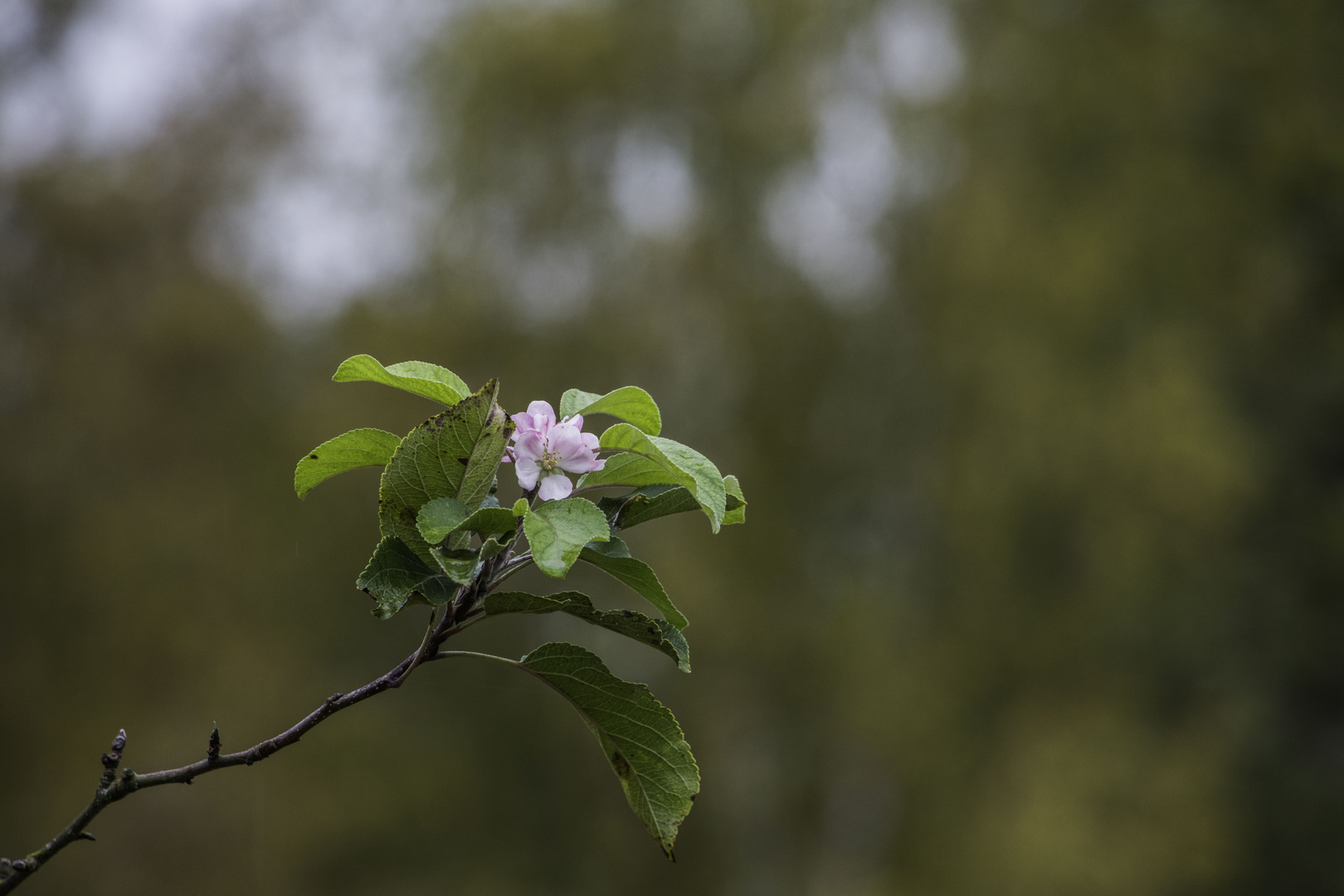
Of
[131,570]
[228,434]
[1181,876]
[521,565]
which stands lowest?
[1181,876]

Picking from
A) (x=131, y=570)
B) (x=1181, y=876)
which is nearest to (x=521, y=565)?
(x=131, y=570)

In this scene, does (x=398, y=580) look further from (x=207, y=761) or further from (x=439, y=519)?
(x=207, y=761)

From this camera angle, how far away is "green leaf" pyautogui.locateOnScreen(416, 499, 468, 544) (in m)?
0.74

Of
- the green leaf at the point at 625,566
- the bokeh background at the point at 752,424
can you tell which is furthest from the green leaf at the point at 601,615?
the bokeh background at the point at 752,424

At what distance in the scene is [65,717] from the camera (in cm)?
493

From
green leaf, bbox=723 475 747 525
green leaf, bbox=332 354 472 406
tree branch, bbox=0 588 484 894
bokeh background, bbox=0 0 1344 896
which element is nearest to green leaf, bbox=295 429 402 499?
green leaf, bbox=332 354 472 406

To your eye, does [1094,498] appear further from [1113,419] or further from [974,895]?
[974,895]

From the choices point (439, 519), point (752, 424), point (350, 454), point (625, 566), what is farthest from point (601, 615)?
point (752, 424)

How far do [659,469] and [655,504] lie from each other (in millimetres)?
29

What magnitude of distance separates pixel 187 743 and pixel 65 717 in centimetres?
56

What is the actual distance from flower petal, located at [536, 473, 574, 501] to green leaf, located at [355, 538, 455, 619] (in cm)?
11

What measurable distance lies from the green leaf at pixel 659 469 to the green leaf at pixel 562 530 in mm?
68

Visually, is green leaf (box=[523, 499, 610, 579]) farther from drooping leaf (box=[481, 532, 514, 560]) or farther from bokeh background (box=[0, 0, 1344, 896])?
bokeh background (box=[0, 0, 1344, 896])

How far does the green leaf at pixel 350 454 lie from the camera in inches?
33.2
